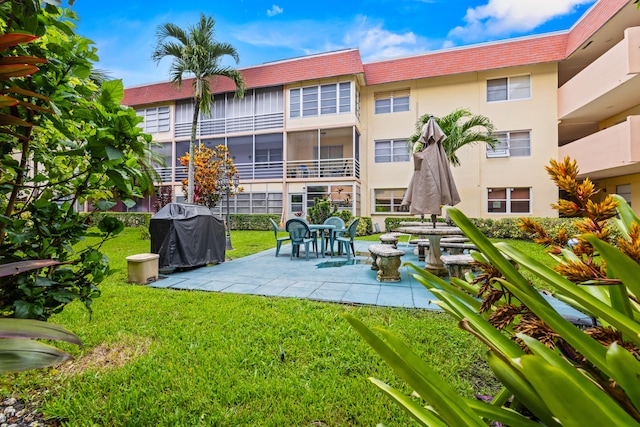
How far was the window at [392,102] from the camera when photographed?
16000mm

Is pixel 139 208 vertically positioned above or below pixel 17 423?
above

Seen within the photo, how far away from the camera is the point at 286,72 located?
16500 mm

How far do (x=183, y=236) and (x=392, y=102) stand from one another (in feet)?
46.5

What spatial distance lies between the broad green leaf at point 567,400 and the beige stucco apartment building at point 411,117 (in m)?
13.9

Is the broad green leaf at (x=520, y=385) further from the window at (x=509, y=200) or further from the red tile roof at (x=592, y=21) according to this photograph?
the window at (x=509, y=200)

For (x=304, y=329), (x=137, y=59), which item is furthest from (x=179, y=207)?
(x=137, y=59)

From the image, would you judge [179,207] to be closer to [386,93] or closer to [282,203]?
[282,203]

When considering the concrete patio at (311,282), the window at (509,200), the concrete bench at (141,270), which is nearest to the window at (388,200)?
the window at (509,200)

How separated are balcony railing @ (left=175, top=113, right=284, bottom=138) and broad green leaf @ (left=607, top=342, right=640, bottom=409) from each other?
1760 cm

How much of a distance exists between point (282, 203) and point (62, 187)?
1501 cm

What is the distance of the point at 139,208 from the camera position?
72.0ft

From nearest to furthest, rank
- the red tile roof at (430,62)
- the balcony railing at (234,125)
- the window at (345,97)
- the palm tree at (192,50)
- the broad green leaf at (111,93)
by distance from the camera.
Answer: the broad green leaf at (111,93) → the palm tree at (192,50) → the red tile roof at (430,62) → the window at (345,97) → the balcony railing at (234,125)

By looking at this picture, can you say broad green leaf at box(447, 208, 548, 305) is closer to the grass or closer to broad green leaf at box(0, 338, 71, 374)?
broad green leaf at box(0, 338, 71, 374)

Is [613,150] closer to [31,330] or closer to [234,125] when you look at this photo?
[31,330]
